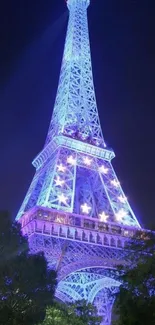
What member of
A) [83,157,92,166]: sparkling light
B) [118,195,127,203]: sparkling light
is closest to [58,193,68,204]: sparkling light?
[118,195,127,203]: sparkling light

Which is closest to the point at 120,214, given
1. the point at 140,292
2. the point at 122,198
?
the point at 122,198

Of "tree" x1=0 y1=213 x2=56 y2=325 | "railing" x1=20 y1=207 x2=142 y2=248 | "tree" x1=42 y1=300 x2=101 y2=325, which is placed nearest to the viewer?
"tree" x1=0 y1=213 x2=56 y2=325

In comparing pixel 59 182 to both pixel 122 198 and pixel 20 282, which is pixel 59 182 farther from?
pixel 20 282

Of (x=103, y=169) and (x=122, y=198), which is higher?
(x=103, y=169)

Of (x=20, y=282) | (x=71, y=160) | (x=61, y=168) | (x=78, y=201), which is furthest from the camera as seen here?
(x=78, y=201)

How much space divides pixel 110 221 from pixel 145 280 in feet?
53.1

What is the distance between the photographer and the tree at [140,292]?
540 inches

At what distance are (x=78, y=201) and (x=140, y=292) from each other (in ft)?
66.2

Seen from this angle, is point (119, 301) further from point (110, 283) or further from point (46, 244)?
point (110, 283)

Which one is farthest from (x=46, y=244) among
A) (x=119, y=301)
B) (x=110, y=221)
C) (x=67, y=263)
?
(x=119, y=301)

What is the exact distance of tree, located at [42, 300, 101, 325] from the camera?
19002 mm

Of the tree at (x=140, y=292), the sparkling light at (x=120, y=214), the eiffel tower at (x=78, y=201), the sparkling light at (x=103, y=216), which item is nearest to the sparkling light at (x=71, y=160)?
the eiffel tower at (x=78, y=201)

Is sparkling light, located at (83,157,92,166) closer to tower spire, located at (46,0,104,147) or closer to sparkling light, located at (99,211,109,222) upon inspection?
tower spire, located at (46,0,104,147)

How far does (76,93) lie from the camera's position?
4038 cm
